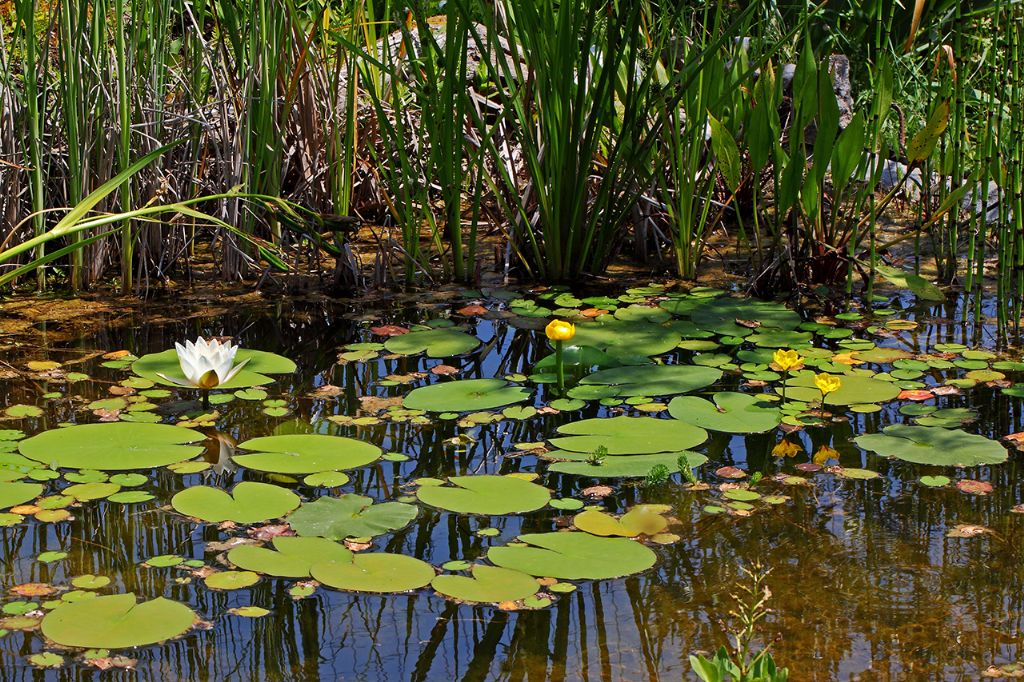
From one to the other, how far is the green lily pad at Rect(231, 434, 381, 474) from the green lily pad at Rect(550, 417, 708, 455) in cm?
39

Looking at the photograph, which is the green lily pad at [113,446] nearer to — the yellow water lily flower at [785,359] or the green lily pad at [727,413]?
the green lily pad at [727,413]

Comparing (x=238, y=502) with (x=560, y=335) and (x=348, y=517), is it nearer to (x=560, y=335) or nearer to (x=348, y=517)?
(x=348, y=517)

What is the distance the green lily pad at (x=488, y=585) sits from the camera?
167 cm

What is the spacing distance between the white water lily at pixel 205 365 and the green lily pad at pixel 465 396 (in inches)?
15.6

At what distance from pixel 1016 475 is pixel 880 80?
1452mm

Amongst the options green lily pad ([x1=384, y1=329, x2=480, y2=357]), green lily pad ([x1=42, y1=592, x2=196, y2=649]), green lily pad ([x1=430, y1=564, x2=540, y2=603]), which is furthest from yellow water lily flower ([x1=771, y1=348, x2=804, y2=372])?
green lily pad ([x1=42, y1=592, x2=196, y2=649])

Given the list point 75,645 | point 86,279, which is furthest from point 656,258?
point 75,645

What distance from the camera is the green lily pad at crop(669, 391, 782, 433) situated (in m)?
2.32

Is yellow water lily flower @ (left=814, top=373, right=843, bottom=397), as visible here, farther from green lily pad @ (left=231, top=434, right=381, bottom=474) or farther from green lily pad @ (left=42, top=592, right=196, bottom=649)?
green lily pad @ (left=42, top=592, right=196, bottom=649)

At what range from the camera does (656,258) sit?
385cm

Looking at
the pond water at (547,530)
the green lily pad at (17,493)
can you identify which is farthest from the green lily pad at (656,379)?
the green lily pad at (17,493)

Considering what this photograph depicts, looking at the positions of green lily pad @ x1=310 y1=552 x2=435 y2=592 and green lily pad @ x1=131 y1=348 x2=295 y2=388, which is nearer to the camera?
green lily pad @ x1=310 y1=552 x2=435 y2=592

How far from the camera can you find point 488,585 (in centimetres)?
170

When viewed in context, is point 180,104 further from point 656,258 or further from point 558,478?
point 558,478
